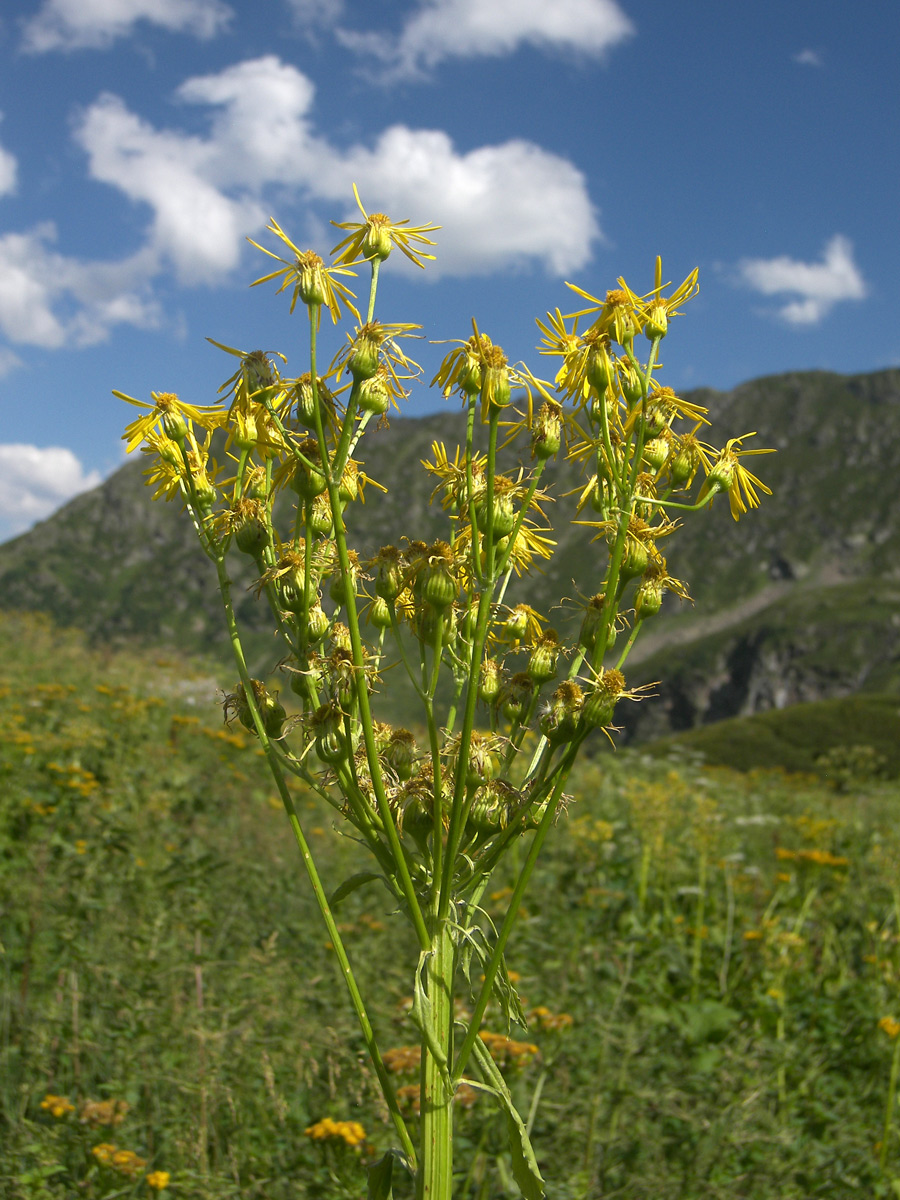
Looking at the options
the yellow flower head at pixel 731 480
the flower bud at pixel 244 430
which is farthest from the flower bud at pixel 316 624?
the yellow flower head at pixel 731 480

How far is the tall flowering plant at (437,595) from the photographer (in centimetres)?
144

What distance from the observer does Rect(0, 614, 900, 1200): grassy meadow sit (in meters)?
3.24

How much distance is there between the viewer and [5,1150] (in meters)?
3.11

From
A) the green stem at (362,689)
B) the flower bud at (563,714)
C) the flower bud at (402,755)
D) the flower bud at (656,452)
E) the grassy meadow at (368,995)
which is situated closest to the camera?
the green stem at (362,689)

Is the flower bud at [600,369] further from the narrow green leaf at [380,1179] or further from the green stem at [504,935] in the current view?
the narrow green leaf at [380,1179]

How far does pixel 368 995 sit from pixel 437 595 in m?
3.77

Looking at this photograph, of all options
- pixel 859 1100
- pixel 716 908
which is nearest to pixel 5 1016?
pixel 859 1100

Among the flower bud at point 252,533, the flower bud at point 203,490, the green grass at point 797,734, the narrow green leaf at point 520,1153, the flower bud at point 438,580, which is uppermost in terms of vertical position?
the flower bud at point 203,490

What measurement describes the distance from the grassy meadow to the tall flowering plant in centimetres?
19

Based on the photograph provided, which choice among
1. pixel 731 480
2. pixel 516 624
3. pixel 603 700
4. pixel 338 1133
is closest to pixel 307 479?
pixel 516 624

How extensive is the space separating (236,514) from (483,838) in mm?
738

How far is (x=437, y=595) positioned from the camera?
1.52m

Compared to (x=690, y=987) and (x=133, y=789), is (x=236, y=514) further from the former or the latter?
(x=133, y=789)

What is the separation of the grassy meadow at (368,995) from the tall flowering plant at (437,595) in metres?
0.19
